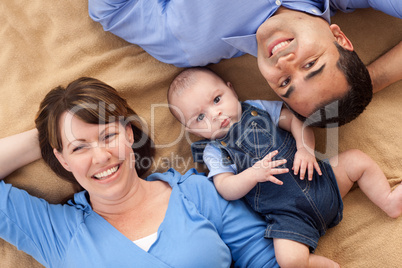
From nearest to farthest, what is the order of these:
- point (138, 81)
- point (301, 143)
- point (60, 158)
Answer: point (60, 158), point (301, 143), point (138, 81)

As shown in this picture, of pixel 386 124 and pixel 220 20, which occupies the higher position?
pixel 220 20

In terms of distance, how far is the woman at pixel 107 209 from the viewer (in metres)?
1.42

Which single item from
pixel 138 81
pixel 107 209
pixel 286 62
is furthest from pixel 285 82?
pixel 107 209

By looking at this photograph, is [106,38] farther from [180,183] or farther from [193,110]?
→ [180,183]

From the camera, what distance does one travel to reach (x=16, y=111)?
5.49 ft

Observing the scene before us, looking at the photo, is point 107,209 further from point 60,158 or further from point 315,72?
point 315,72

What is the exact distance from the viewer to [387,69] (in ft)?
5.51

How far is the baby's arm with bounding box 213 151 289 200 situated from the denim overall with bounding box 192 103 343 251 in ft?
0.24

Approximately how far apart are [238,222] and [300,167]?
0.32m

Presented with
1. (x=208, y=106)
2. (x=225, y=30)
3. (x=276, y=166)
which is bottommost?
(x=276, y=166)

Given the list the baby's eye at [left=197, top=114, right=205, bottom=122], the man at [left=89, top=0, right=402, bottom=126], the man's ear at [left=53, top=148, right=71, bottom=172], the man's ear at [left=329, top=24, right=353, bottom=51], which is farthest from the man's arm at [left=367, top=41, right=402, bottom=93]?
the man's ear at [left=53, top=148, right=71, bottom=172]

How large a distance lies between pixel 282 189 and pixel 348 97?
16.6 inches

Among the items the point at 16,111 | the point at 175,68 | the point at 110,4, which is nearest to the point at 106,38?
the point at 110,4

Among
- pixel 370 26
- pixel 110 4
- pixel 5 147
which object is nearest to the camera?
pixel 5 147
